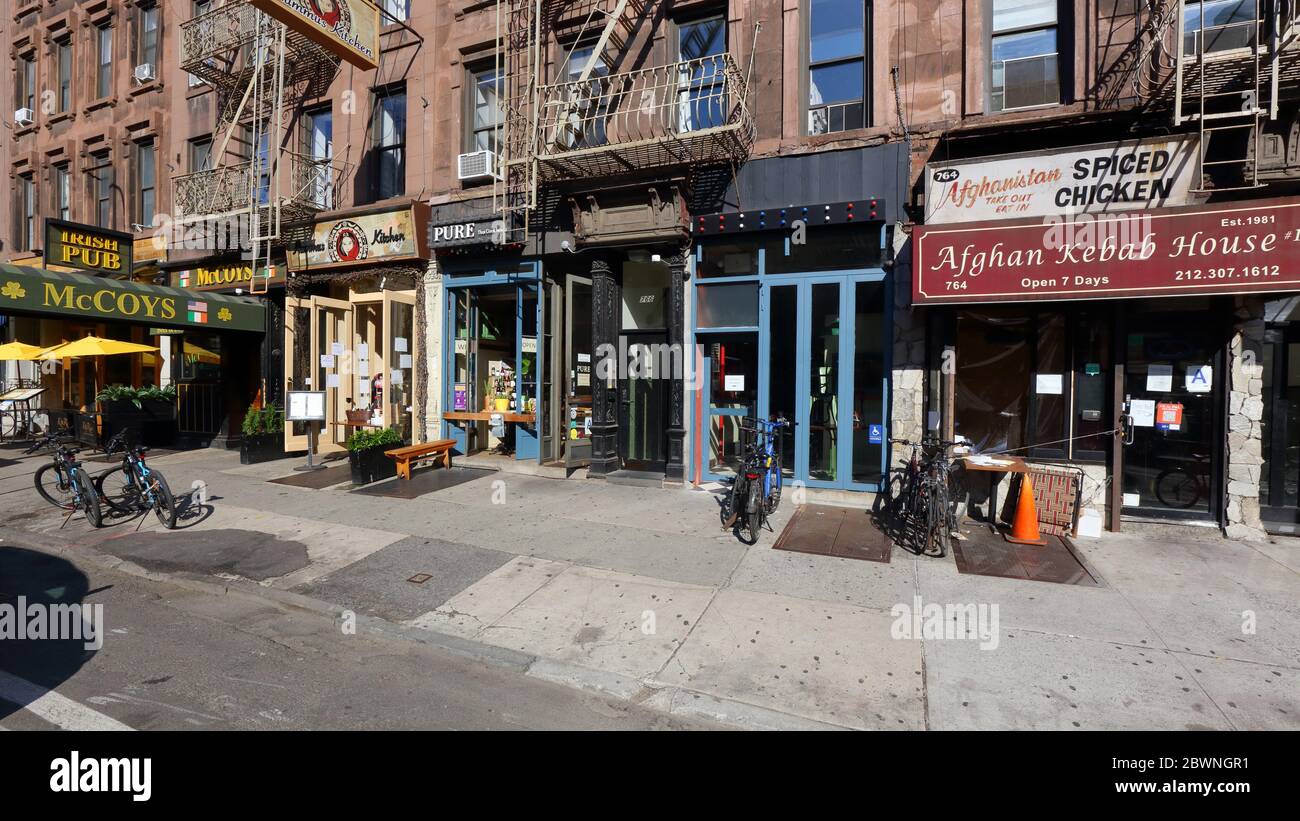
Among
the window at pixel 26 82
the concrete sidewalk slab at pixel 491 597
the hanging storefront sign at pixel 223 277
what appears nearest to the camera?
Answer: the concrete sidewalk slab at pixel 491 597

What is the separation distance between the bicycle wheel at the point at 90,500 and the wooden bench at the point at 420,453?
3.72m

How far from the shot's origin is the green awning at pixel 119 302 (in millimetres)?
10422

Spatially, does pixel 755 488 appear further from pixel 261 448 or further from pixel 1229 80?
pixel 261 448

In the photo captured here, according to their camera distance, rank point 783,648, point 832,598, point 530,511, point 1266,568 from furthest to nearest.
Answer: point 530,511, point 1266,568, point 832,598, point 783,648

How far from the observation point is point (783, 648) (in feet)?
14.7

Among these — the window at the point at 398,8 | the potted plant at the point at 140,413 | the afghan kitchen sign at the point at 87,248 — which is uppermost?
the window at the point at 398,8

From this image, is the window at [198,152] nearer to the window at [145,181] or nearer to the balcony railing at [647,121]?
the window at [145,181]

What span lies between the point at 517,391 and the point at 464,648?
23.6ft

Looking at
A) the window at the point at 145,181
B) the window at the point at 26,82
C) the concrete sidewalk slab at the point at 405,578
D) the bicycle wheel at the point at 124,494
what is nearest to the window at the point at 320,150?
the window at the point at 145,181

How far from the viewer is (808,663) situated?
4258 mm

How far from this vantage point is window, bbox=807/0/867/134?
8.87 m

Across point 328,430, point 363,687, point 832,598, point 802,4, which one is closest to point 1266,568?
point 832,598

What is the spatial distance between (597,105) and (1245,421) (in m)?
9.75
